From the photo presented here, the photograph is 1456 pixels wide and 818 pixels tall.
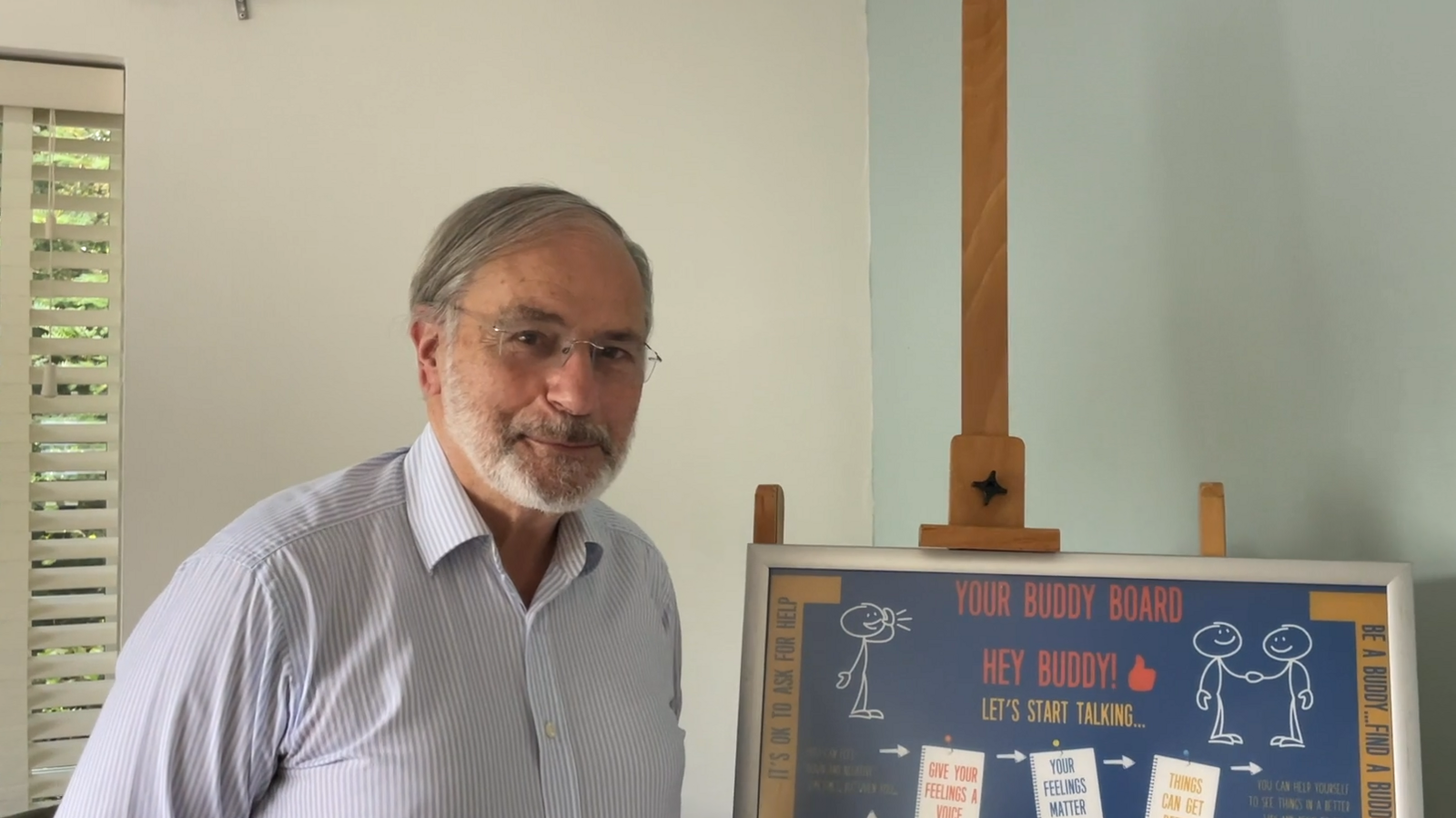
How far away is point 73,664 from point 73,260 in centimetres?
75

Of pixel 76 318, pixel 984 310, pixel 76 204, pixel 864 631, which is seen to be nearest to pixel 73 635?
pixel 76 318

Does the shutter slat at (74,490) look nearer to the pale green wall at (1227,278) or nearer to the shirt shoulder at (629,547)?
the shirt shoulder at (629,547)

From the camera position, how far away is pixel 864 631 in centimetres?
123

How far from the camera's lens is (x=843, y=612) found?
4.07ft

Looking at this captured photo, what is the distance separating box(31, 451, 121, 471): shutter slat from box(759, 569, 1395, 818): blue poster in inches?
53.7

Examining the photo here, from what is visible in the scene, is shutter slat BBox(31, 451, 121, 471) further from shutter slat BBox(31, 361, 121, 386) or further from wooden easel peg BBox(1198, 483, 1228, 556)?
wooden easel peg BBox(1198, 483, 1228, 556)

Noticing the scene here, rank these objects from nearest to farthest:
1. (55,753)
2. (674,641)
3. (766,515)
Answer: (766,515), (674,641), (55,753)

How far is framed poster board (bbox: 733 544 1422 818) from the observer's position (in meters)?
1.05

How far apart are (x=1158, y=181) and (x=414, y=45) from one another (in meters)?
1.40

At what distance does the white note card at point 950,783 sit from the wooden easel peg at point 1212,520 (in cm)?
36

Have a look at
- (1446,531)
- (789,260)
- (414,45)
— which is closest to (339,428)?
(414,45)

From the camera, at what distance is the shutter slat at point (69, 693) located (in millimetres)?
1802

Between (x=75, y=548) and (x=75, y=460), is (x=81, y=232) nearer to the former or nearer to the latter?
(x=75, y=460)

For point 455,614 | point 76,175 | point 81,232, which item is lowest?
point 455,614
